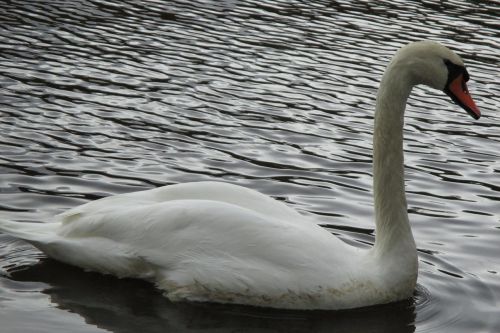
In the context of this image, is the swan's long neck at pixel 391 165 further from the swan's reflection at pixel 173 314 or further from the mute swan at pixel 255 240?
the swan's reflection at pixel 173 314

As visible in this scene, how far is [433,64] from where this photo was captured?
6.41 meters

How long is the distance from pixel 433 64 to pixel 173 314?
2.19m

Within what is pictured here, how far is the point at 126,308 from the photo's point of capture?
20.0ft

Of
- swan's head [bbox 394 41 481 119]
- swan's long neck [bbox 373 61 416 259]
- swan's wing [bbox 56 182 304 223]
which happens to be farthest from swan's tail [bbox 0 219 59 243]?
swan's head [bbox 394 41 481 119]

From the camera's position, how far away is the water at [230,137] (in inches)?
245

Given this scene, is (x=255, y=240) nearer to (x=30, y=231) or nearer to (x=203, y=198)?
(x=203, y=198)

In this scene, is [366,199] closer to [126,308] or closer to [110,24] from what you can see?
[126,308]

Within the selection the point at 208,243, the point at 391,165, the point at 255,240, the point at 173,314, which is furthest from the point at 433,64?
the point at 173,314

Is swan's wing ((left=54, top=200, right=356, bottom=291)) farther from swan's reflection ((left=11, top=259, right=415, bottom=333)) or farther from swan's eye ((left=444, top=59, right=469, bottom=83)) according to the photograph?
swan's eye ((left=444, top=59, right=469, bottom=83))

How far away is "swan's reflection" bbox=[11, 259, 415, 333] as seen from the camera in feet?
19.5

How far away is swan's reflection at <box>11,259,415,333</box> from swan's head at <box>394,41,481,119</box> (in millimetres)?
1384

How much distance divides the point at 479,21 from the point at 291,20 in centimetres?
345

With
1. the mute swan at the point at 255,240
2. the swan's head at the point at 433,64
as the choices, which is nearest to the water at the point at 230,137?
the mute swan at the point at 255,240

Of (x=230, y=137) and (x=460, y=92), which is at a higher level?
(x=460, y=92)
